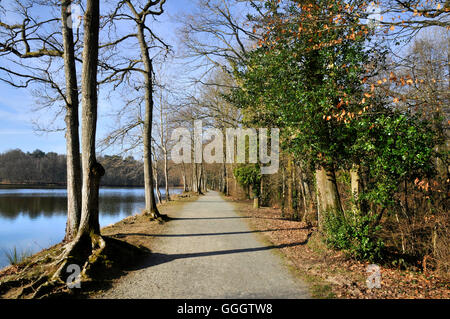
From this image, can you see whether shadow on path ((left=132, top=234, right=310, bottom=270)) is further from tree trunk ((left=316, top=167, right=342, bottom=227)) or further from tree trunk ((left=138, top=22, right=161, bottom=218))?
tree trunk ((left=138, top=22, right=161, bottom=218))

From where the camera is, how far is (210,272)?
5.02 meters

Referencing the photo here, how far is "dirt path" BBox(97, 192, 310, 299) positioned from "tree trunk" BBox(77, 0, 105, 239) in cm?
Answer: 158

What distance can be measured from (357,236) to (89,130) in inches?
252

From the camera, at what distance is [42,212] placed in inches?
765

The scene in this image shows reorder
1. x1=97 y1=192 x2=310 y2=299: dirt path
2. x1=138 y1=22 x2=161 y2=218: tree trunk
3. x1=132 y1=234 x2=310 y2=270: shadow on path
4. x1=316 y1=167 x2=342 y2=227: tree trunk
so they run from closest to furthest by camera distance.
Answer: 1. x1=97 y1=192 x2=310 y2=299: dirt path
2. x1=132 y1=234 x2=310 y2=270: shadow on path
3. x1=316 y1=167 x2=342 y2=227: tree trunk
4. x1=138 y1=22 x2=161 y2=218: tree trunk

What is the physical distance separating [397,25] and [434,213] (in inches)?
154

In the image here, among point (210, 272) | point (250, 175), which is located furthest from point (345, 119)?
point (250, 175)

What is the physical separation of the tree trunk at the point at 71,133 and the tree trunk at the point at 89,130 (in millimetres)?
1488

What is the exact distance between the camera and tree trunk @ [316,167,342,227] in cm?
Answer: 714

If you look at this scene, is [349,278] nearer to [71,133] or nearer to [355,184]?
[355,184]

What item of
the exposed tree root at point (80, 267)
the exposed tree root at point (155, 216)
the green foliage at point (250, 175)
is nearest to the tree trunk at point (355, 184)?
the exposed tree root at point (80, 267)

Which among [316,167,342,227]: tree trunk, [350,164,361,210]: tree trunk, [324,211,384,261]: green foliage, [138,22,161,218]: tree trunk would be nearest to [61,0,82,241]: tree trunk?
[138,22,161,218]: tree trunk
